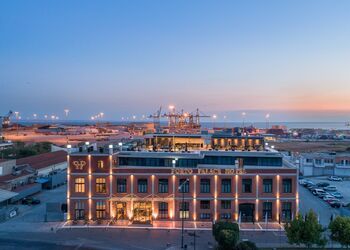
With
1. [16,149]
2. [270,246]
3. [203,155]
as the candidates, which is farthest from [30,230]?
[16,149]

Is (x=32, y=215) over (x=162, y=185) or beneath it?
beneath

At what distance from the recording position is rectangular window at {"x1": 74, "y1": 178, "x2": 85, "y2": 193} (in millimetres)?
46531

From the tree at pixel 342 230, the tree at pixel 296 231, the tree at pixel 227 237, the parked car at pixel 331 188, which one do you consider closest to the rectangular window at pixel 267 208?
the tree at pixel 342 230

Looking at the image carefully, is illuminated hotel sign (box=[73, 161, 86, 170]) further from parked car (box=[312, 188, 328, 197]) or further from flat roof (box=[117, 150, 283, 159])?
parked car (box=[312, 188, 328, 197])

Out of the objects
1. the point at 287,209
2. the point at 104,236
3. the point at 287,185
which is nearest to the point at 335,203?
the point at 287,209

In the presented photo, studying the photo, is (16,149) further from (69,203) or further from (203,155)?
(203,155)

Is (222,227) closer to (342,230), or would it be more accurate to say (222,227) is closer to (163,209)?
(342,230)

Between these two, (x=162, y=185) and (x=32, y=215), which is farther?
(x=32, y=215)

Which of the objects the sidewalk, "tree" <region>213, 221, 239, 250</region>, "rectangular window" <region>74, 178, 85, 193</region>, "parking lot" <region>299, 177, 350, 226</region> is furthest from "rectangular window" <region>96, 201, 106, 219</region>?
"parking lot" <region>299, 177, 350, 226</region>

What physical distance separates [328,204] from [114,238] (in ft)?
107

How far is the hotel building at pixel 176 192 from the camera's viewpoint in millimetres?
45938

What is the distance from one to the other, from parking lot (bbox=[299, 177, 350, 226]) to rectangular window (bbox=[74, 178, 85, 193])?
2878 cm

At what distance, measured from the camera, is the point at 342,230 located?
1278 inches

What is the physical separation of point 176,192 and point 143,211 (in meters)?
4.66
